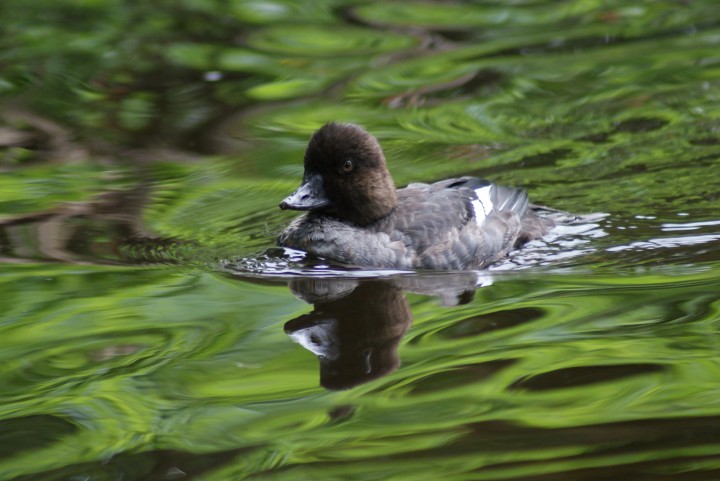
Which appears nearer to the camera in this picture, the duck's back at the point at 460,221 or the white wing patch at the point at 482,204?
the duck's back at the point at 460,221

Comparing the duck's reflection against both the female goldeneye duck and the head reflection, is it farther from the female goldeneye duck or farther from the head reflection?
the female goldeneye duck

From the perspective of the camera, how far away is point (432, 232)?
7.03 metres

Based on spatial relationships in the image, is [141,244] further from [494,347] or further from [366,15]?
[366,15]

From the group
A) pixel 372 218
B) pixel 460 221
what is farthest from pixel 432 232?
pixel 372 218

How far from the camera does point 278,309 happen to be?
600cm

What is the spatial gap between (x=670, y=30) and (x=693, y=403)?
7874mm

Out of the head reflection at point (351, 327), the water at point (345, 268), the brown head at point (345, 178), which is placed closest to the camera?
the water at point (345, 268)

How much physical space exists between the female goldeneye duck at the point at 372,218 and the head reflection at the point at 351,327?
0.47 metres

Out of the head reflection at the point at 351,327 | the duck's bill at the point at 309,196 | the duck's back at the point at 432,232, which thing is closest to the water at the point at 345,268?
the head reflection at the point at 351,327

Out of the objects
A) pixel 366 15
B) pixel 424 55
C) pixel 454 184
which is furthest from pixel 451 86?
pixel 454 184

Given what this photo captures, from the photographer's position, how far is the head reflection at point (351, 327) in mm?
5078

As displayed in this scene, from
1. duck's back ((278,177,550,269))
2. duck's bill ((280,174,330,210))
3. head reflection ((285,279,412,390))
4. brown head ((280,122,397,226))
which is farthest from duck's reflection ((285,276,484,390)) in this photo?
brown head ((280,122,397,226))

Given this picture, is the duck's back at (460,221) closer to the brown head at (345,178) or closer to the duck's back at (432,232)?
the duck's back at (432,232)

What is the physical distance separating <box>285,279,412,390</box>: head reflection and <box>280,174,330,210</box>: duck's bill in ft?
2.01
